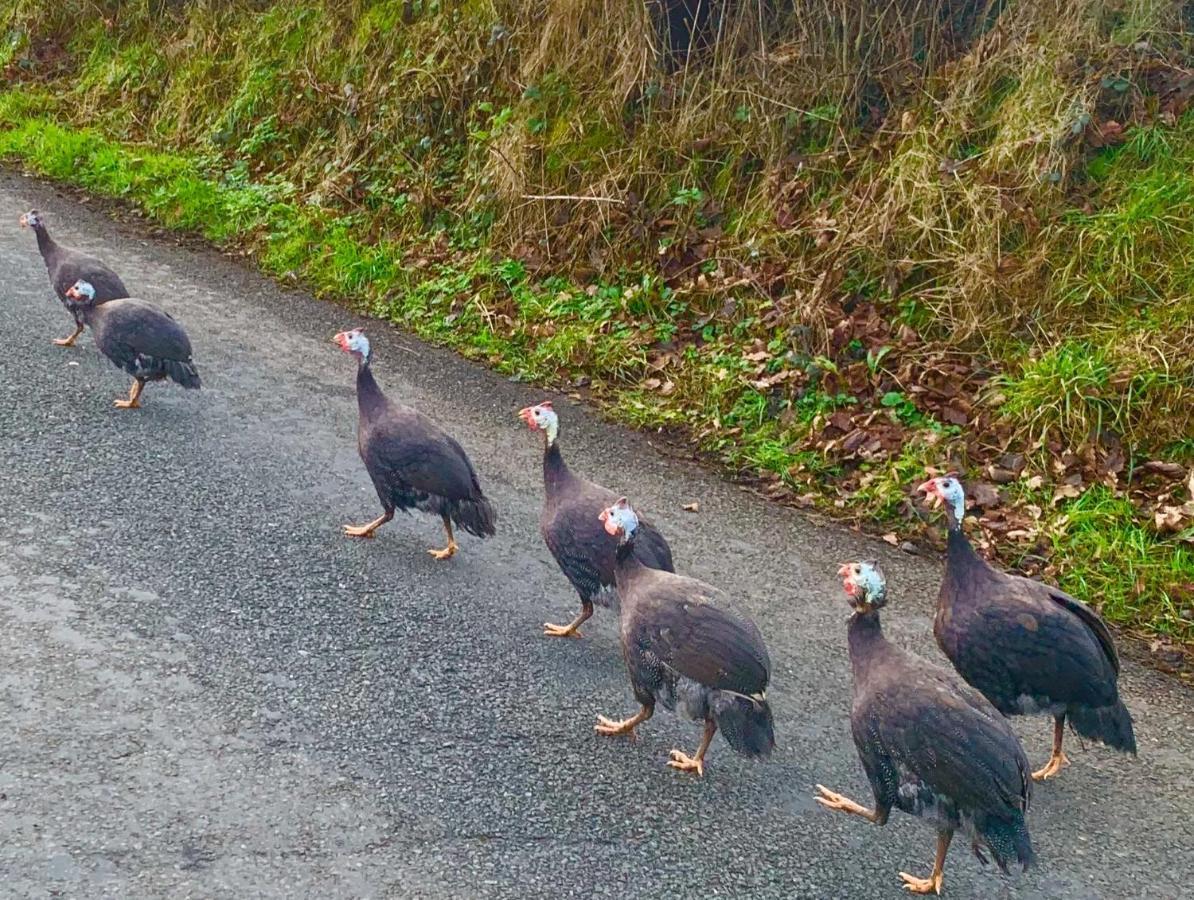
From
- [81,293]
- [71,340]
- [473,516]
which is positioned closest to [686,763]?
[473,516]

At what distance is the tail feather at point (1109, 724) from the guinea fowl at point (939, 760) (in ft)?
2.07

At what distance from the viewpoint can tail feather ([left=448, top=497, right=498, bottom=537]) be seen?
5.48 meters

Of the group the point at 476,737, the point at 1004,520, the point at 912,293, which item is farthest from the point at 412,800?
the point at 912,293

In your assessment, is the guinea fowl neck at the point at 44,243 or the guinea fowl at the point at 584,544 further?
the guinea fowl neck at the point at 44,243

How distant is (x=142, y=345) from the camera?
6.57 metres

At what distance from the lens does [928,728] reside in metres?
3.77

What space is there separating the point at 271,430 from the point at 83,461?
0.97 meters

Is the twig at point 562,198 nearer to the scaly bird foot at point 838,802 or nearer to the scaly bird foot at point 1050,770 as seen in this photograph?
the scaly bird foot at point 1050,770

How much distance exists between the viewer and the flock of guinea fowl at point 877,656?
3.75 meters

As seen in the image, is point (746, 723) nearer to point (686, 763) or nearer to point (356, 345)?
point (686, 763)

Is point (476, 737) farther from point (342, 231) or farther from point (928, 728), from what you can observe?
point (342, 231)

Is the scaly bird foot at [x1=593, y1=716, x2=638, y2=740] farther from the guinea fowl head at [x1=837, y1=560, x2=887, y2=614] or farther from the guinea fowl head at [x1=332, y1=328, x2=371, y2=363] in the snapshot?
the guinea fowl head at [x1=332, y1=328, x2=371, y2=363]

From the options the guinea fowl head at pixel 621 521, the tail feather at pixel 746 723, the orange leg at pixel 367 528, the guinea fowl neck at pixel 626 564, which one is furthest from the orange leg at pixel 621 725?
the orange leg at pixel 367 528

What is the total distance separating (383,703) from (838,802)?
160cm
